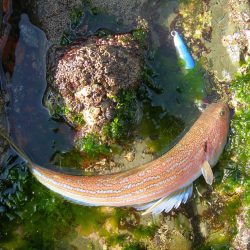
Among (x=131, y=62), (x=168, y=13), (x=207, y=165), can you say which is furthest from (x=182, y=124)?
(x=168, y=13)

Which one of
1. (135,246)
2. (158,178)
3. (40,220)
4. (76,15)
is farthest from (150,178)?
(76,15)

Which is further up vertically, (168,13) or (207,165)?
(168,13)

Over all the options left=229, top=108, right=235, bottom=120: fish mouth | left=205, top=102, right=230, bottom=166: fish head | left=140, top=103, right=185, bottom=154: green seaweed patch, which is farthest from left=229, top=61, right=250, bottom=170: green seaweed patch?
left=140, top=103, right=185, bottom=154: green seaweed patch

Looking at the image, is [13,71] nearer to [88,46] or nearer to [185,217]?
[88,46]

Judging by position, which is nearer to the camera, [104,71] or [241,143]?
[104,71]

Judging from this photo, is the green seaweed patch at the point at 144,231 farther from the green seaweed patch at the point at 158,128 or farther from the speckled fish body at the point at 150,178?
the green seaweed patch at the point at 158,128

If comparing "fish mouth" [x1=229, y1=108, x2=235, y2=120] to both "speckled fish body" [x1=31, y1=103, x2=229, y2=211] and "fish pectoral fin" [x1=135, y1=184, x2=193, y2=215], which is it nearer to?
"speckled fish body" [x1=31, y1=103, x2=229, y2=211]

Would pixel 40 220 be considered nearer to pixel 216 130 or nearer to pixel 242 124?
pixel 216 130
